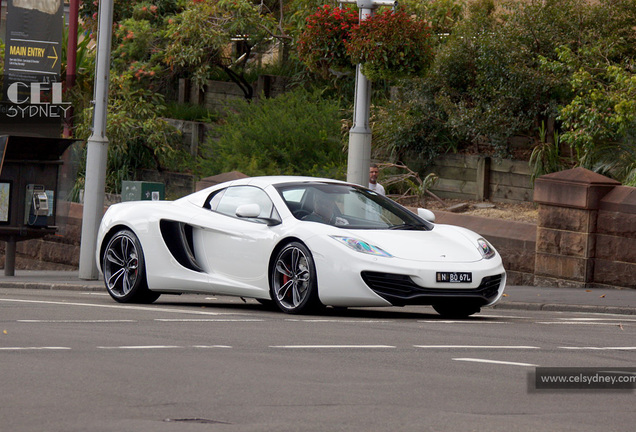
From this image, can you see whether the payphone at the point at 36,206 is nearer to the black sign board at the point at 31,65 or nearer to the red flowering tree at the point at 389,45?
the black sign board at the point at 31,65

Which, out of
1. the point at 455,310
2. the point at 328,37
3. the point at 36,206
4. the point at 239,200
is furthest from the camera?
the point at 36,206

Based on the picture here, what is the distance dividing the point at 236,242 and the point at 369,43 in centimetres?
457

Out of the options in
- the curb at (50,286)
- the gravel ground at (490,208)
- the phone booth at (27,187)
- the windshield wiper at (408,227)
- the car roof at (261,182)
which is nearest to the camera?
the windshield wiper at (408,227)

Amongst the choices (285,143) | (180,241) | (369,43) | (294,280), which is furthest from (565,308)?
(285,143)

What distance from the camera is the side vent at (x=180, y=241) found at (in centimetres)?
1319

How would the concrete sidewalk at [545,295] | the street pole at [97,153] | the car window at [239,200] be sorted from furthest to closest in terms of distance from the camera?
the street pole at [97,153]
the concrete sidewalk at [545,295]
the car window at [239,200]

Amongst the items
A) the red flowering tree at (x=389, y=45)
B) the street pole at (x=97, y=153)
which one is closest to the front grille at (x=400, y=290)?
the red flowering tree at (x=389, y=45)

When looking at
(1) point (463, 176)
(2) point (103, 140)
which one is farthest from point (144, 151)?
(2) point (103, 140)

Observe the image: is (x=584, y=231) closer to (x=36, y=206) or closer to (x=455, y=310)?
(x=455, y=310)

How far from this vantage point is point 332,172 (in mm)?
25188

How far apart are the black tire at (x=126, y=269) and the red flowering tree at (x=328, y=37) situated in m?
4.47

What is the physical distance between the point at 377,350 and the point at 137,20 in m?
25.7

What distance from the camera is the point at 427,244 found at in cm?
1200

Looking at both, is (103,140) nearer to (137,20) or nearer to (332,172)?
(332,172)
